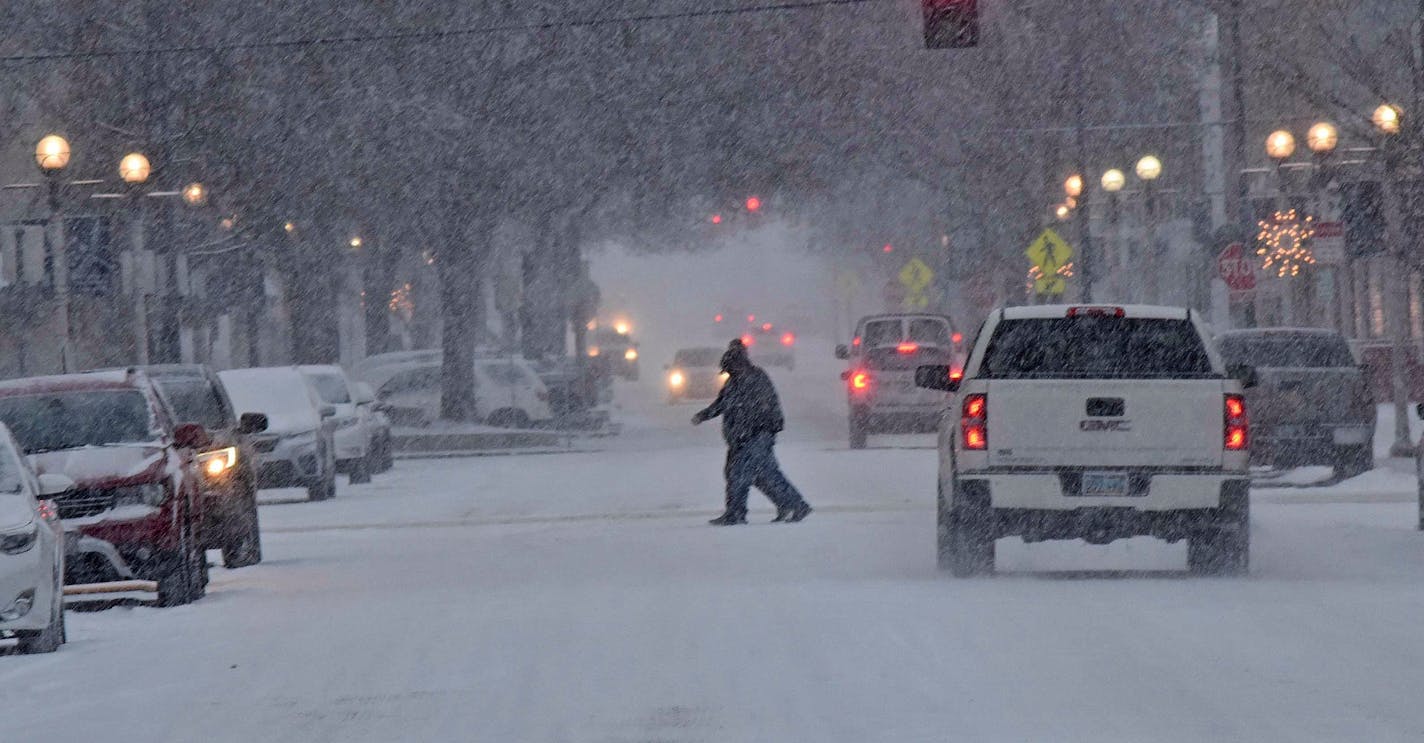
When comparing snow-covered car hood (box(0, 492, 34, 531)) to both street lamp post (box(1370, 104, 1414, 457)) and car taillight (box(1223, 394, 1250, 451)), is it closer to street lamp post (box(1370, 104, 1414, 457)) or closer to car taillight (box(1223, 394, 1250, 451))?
car taillight (box(1223, 394, 1250, 451))

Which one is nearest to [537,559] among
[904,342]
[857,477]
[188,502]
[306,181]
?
[188,502]

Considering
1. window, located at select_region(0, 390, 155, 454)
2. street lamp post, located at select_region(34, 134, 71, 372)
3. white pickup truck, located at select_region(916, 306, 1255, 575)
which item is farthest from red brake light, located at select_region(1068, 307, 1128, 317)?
street lamp post, located at select_region(34, 134, 71, 372)

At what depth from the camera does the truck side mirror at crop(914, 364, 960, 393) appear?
55.8ft

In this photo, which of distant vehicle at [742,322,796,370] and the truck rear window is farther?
distant vehicle at [742,322,796,370]

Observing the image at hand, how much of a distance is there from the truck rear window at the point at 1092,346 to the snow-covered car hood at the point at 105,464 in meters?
5.48

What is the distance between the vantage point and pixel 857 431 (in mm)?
36219

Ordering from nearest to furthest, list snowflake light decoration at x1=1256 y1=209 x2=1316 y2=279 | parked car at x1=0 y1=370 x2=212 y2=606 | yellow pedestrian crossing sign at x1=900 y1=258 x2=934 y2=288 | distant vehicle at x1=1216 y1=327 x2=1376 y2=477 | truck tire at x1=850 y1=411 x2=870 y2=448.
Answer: parked car at x1=0 y1=370 x2=212 y2=606, distant vehicle at x1=1216 y1=327 x2=1376 y2=477, truck tire at x1=850 y1=411 x2=870 y2=448, snowflake light decoration at x1=1256 y1=209 x2=1316 y2=279, yellow pedestrian crossing sign at x1=900 y1=258 x2=934 y2=288

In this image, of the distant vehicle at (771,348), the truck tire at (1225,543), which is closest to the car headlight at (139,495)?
the truck tire at (1225,543)

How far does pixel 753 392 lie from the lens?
2256cm

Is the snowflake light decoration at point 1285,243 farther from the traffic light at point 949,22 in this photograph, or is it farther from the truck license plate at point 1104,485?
the truck license plate at point 1104,485

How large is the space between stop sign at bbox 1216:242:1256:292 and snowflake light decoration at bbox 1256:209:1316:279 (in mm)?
8026

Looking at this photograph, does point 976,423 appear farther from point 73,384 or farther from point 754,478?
point 754,478

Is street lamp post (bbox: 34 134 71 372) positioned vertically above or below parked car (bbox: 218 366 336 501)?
above

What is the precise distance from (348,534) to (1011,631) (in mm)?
11932
